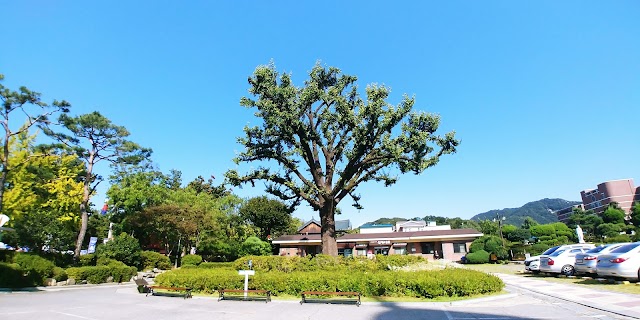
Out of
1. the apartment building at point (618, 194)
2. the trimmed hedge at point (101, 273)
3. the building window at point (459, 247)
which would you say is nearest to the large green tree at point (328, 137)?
the trimmed hedge at point (101, 273)

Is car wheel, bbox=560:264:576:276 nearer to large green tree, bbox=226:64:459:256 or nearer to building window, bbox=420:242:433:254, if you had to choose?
large green tree, bbox=226:64:459:256

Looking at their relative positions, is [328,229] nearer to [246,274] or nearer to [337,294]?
[246,274]

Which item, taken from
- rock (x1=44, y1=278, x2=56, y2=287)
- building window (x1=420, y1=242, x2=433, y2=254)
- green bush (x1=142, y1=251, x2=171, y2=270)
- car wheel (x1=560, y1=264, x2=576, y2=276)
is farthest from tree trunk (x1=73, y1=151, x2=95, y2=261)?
building window (x1=420, y1=242, x2=433, y2=254)

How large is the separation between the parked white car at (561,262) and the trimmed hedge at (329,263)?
6346 mm

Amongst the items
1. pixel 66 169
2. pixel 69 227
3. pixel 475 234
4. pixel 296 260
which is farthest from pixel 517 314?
pixel 66 169

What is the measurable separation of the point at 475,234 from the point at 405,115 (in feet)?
85.4

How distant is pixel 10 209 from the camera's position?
86.0ft

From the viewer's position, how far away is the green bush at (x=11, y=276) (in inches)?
704

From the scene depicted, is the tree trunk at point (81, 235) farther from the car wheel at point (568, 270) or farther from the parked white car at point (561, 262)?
the car wheel at point (568, 270)

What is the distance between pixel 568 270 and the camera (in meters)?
16.6

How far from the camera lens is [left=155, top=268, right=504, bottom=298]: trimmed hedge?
39.6ft

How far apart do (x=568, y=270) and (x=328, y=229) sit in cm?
1252

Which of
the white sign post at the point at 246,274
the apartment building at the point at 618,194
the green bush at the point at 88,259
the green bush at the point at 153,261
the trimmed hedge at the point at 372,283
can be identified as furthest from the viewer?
the apartment building at the point at 618,194

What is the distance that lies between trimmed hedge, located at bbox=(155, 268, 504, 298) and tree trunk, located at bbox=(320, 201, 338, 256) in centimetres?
576
